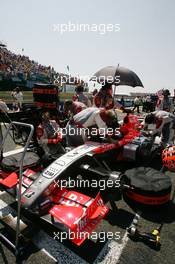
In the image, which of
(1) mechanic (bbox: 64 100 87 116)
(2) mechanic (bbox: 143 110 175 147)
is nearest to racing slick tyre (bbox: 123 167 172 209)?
(2) mechanic (bbox: 143 110 175 147)

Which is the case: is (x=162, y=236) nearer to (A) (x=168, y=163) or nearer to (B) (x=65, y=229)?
(A) (x=168, y=163)

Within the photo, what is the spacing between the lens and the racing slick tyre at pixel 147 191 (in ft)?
10.8

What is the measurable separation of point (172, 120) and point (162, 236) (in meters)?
3.39

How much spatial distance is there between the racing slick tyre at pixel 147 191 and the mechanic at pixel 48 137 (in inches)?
77.3

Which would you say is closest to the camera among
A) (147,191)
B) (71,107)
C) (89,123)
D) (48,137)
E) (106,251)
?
(106,251)

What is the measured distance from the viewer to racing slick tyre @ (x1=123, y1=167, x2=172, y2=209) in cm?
328

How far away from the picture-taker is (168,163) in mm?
3256

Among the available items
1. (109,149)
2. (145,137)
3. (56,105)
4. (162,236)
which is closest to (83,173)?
(109,149)

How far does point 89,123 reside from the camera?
13.5 ft

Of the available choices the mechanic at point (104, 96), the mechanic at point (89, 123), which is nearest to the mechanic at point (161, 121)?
the mechanic at point (104, 96)

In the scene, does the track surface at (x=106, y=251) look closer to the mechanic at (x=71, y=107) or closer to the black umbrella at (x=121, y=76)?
the mechanic at (x=71, y=107)

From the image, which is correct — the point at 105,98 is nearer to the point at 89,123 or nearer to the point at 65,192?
the point at 89,123

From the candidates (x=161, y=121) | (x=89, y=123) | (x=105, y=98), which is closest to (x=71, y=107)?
(x=105, y=98)

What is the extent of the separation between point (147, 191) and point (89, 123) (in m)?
1.62
